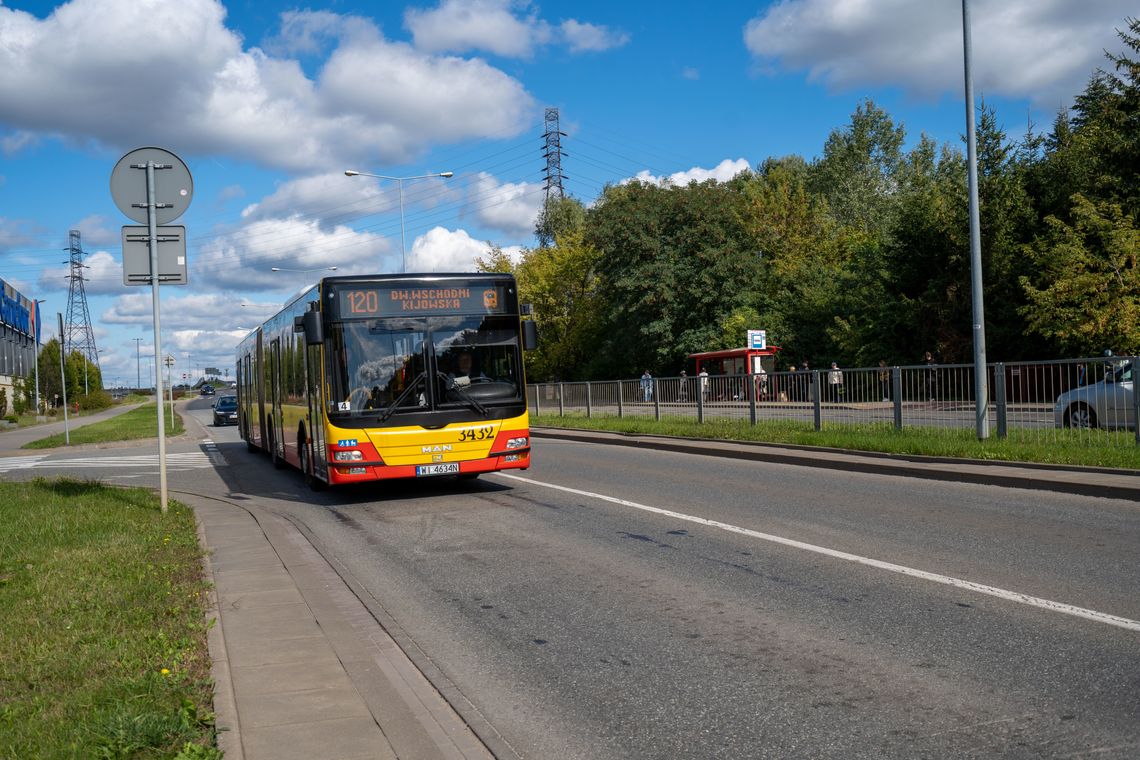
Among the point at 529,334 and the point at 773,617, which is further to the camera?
the point at 529,334

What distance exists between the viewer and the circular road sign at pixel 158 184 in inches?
444

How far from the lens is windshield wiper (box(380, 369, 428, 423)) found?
12.7 metres

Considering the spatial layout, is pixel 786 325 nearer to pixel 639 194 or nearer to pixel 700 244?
pixel 700 244

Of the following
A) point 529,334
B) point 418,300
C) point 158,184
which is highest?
point 158,184

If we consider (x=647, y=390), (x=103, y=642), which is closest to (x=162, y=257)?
(x=103, y=642)

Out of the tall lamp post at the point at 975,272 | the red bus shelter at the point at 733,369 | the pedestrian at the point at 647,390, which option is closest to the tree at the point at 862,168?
the red bus shelter at the point at 733,369

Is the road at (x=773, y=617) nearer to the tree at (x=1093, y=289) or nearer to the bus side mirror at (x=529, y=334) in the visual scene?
the bus side mirror at (x=529, y=334)

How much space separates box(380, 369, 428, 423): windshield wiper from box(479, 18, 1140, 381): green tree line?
2500 cm

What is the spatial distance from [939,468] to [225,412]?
142 ft

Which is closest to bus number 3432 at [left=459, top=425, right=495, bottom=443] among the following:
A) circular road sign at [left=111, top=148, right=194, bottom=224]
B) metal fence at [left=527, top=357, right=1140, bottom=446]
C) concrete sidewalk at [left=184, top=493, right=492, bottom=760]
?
circular road sign at [left=111, top=148, right=194, bottom=224]

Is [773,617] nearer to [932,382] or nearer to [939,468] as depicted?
[939,468]

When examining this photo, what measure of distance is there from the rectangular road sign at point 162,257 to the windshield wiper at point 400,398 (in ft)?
9.29

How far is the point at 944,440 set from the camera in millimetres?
16469

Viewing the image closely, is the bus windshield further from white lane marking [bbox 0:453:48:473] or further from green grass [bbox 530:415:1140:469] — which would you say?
white lane marking [bbox 0:453:48:473]
